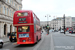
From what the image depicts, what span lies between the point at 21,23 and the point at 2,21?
18.5 metres

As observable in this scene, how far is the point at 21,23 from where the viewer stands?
14.2 metres

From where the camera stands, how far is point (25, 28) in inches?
562

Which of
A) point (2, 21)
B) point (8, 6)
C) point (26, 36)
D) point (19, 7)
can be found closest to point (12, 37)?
point (26, 36)

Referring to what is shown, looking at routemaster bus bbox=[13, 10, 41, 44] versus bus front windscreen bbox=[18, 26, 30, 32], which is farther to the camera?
bus front windscreen bbox=[18, 26, 30, 32]

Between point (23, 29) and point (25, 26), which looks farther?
point (23, 29)

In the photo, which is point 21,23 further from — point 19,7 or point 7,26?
point 19,7

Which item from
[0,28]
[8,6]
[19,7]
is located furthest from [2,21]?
[19,7]

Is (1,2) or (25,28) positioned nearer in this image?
(25,28)

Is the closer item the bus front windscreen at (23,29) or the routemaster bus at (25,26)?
the routemaster bus at (25,26)

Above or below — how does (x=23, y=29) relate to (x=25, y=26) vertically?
below

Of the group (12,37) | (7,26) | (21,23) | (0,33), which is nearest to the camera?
(21,23)

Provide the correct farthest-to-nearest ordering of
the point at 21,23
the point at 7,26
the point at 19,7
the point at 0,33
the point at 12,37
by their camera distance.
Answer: the point at 19,7
the point at 7,26
the point at 0,33
the point at 12,37
the point at 21,23

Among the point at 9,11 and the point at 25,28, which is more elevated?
the point at 9,11

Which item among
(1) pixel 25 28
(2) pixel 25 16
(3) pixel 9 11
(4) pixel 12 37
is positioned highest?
(3) pixel 9 11
